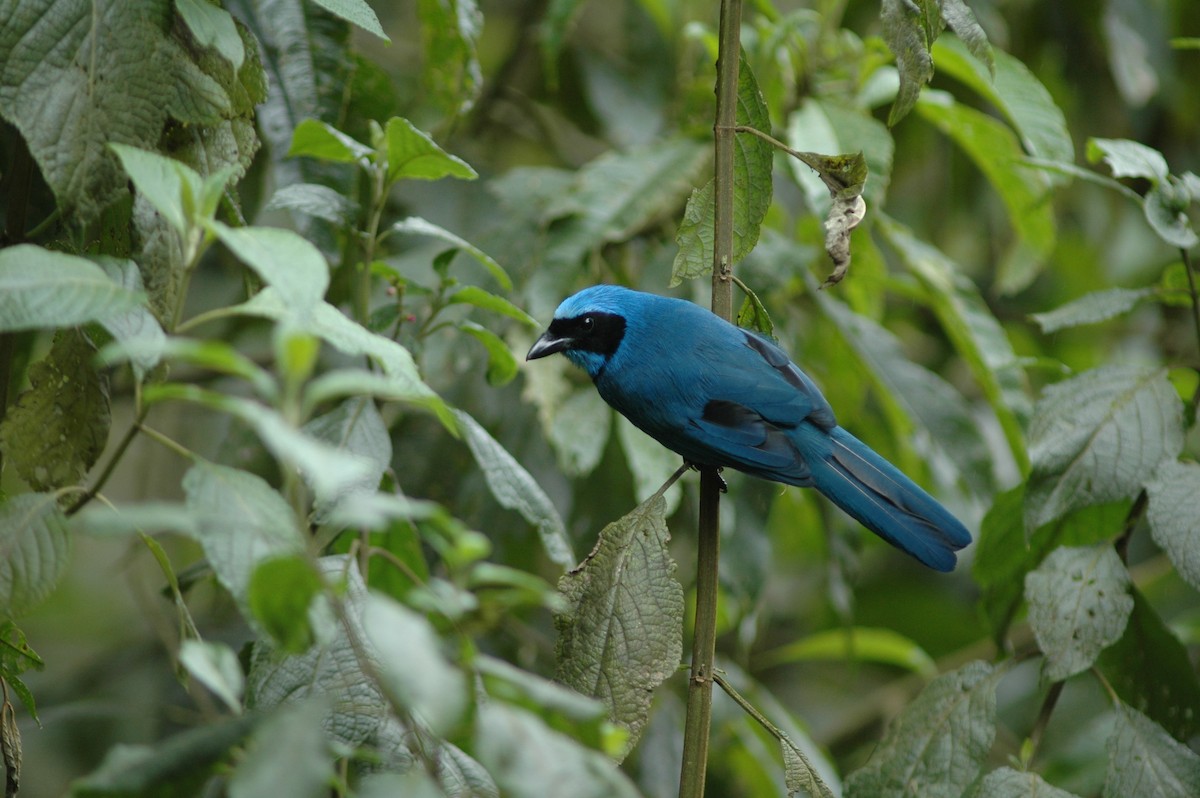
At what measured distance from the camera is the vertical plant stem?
Answer: 176 centimetres

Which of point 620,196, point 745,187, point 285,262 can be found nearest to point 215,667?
point 285,262

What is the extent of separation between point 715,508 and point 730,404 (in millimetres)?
721

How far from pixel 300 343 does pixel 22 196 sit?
1210mm

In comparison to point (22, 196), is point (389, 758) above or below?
below

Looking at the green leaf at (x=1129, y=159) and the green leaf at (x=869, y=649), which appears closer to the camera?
the green leaf at (x=1129, y=159)

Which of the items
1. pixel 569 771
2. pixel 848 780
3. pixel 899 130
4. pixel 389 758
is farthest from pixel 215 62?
pixel 899 130

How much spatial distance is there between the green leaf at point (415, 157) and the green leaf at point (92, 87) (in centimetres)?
29

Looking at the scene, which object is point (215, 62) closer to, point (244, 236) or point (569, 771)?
point (244, 236)

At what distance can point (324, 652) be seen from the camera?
1698 millimetres

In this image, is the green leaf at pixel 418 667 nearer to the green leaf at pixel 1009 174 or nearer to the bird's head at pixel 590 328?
the bird's head at pixel 590 328

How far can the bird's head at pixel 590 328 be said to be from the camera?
287 cm

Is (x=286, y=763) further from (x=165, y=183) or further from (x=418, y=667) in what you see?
(x=165, y=183)

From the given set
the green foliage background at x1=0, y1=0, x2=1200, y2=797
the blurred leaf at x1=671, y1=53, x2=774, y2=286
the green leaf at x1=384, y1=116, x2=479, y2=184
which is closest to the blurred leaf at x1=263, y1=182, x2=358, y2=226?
the green foliage background at x1=0, y1=0, x2=1200, y2=797

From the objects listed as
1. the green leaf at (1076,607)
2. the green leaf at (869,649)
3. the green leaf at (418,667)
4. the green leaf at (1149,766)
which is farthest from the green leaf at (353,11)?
the green leaf at (869,649)
